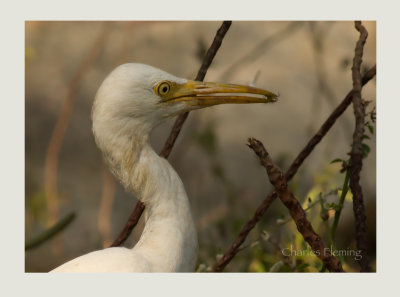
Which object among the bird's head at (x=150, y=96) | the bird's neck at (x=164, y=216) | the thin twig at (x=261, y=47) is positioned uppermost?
the thin twig at (x=261, y=47)

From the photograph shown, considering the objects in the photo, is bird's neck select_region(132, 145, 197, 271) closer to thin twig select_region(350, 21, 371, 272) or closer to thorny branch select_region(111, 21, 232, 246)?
thorny branch select_region(111, 21, 232, 246)

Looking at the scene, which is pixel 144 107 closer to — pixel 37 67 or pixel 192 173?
pixel 37 67

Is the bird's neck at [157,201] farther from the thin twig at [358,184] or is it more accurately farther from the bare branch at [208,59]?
the thin twig at [358,184]

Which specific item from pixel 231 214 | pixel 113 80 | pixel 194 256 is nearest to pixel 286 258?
pixel 194 256

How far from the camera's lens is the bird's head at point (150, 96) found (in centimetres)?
177

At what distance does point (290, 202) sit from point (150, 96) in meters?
0.52

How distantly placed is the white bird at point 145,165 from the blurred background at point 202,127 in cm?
114

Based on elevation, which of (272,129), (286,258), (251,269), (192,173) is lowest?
(251,269)

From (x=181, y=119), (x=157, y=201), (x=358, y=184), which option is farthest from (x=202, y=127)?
(x=358, y=184)

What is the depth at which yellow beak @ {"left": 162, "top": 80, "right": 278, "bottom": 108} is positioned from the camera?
1.88m

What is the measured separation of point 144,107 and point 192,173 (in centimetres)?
208

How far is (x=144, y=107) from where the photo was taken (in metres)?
1.81

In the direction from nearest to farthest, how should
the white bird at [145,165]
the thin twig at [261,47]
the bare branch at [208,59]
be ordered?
the white bird at [145,165], the bare branch at [208,59], the thin twig at [261,47]

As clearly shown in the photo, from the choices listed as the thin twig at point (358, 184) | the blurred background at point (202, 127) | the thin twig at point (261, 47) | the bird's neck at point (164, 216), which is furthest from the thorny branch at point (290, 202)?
the thin twig at point (261, 47)
